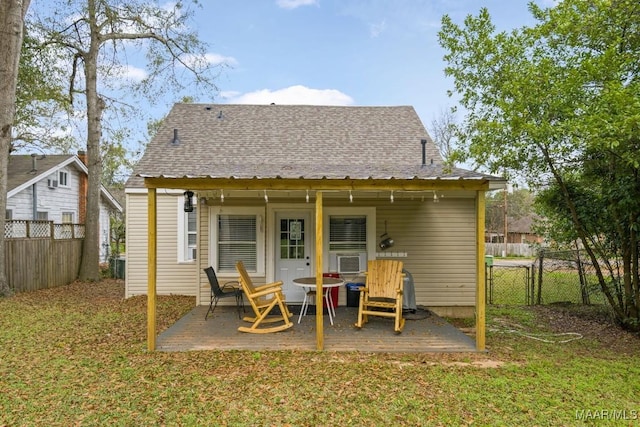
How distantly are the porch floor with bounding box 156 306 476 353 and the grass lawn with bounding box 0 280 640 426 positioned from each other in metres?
0.24

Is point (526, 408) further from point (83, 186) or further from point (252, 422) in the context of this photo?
point (83, 186)

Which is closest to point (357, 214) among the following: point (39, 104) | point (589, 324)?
point (589, 324)

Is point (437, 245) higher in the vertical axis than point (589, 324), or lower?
higher

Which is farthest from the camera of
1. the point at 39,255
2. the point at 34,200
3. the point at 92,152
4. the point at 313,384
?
the point at 34,200

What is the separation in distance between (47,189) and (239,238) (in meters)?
11.4

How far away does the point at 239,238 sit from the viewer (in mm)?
8062

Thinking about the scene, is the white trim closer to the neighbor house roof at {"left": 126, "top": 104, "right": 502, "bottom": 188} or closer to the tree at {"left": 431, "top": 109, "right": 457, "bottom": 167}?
the neighbor house roof at {"left": 126, "top": 104, "right": 502, "bottom": 188}

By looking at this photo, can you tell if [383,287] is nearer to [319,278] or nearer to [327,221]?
[319,278]

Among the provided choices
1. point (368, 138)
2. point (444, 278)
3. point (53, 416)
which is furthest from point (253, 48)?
point (53, 416)

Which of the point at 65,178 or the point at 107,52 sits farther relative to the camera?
the point at 65,178

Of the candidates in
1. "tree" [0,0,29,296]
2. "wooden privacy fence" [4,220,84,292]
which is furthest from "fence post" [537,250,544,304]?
"wooden privacy fence" [4,220,84,292]

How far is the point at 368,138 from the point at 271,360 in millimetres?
5897

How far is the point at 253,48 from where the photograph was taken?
45.9ft

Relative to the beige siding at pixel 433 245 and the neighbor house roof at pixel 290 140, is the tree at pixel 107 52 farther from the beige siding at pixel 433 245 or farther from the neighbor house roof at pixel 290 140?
the beige siding at pixel 433 245
